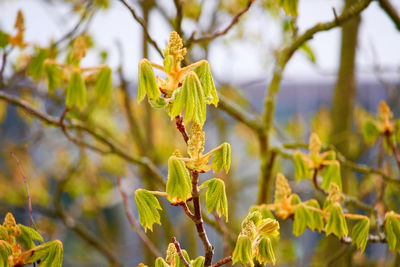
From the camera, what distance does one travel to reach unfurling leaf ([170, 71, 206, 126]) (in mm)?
521

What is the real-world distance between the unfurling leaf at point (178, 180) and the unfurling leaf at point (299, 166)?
0.45 m

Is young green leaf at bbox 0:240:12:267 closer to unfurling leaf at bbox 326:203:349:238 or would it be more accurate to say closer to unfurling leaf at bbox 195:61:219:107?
unfurling leaf at bbox 195:61:219:107

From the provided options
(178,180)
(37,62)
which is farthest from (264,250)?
(37,62)

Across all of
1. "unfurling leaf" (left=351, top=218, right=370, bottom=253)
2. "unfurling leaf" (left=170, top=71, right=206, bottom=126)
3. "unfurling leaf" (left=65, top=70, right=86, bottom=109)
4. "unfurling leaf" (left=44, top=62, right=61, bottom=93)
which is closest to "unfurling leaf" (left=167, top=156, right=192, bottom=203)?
"unfurling leaf" (left=170, top=71, right=206, bottom=126)

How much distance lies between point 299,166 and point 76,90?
0.55 m

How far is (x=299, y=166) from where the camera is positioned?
0.93 metres

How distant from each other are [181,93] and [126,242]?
3776 millimetres

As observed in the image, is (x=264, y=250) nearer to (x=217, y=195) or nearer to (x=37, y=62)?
(x=217, y=195)

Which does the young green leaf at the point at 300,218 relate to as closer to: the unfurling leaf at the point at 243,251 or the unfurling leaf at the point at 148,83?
the unfurling leaf at the point at 243,251

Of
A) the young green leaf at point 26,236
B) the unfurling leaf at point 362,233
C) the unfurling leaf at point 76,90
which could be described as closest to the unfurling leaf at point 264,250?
the unfurling leaf at point 362,233

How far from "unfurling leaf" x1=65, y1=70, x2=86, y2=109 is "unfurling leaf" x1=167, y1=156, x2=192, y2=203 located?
498 millimetres

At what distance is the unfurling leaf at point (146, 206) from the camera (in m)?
0.60

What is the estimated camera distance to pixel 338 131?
72.9 inches

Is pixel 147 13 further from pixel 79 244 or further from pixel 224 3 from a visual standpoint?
pixel 79 244
